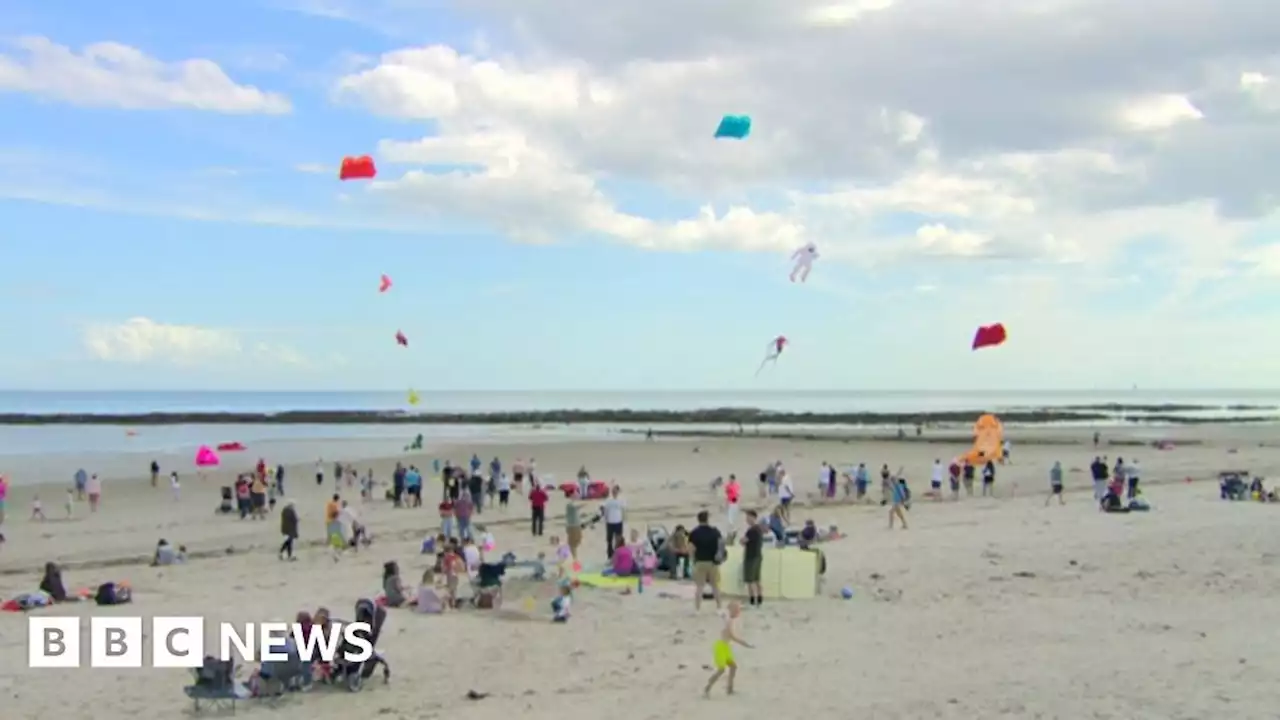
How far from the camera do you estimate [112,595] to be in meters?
13.8

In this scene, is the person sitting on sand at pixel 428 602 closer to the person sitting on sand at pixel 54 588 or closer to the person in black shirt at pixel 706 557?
the person in black shirt at pixel 706 557

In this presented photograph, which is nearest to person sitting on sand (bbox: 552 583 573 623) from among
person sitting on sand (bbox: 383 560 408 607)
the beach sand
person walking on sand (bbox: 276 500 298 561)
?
the beach sand

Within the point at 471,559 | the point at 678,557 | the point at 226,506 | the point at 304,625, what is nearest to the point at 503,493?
the point at 226,506

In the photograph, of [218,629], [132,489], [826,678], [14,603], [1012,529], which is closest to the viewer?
[826,678]

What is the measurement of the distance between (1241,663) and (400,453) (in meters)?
40.9

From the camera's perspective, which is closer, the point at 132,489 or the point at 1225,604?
the point at 1225,604

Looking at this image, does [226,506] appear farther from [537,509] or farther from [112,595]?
[112,595]

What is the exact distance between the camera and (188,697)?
9594mm

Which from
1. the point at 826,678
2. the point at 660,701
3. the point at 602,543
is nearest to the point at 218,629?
the point at 660,701

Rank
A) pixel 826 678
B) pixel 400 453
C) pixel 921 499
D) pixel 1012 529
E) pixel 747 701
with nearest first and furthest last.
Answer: pixel 747 701, pixel 826 678, pixel 1012 529, pixel 921 499, pixel 400 453

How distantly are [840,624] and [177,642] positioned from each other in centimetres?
684

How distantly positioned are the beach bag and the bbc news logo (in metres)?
0.95

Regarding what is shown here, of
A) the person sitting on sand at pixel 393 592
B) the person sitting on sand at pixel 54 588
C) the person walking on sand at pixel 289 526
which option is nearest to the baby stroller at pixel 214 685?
the person sitting on sand at pixel 393 592

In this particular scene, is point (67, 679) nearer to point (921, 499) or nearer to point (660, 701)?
point (660, 701)
